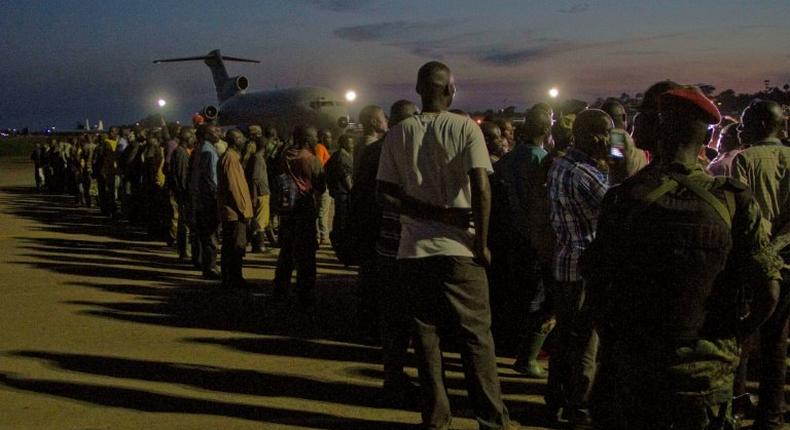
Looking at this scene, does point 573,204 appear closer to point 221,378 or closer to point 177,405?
point 177,405

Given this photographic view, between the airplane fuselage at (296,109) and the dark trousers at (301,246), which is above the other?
the airplane fuselage at (296,109)

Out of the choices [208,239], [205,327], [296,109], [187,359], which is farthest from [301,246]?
[296,109]

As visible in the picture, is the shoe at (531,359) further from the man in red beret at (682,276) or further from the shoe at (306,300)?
the man in red beret at (682,276)

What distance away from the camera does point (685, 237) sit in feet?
8.64

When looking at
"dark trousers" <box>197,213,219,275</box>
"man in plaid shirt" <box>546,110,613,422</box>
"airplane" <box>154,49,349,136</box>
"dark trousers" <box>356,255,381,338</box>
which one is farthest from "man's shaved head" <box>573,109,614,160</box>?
"airplane" <box>154,49,349,136</box>

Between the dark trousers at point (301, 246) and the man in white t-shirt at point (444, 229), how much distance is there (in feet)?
12.5

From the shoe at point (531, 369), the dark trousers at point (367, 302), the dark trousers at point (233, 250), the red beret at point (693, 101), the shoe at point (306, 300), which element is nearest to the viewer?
the red beret at point (693, 101)

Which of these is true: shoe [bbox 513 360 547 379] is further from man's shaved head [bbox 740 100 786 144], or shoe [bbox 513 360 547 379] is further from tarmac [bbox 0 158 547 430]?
man's shaved head [bbox 740 100 786 144]

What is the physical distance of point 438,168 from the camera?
14.5 feet

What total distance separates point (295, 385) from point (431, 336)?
178cm

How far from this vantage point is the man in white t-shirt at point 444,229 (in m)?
4.40

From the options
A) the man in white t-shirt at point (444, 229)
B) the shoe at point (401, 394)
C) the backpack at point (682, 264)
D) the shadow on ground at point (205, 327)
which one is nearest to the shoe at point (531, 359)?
the shadow on ground at point (205, 327)

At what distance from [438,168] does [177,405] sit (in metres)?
2.53

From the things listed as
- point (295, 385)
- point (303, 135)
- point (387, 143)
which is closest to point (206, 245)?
point (303, 135)
